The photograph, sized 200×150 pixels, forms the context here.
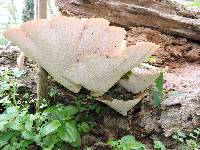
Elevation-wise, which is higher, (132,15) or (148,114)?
(132,15)

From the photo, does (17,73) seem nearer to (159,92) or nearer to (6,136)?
(6,136)

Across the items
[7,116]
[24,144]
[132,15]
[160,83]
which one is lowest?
[24,144]

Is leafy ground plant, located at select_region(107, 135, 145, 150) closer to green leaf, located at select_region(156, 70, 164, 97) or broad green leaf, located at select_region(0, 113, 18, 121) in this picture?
green leaf, located at select_region(156, 70, 164, 97)

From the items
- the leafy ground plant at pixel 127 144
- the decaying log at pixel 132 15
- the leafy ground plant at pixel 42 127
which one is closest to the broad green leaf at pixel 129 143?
the leafy ground plant at pixel 127 144

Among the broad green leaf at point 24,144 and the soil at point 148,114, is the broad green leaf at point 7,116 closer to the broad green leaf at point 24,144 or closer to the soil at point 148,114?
the broad green leaf at point 24,144

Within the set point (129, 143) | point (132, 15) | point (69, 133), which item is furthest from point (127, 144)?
point (132, 15)

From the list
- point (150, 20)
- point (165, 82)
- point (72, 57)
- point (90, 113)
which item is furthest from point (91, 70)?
point (150, 20)
